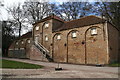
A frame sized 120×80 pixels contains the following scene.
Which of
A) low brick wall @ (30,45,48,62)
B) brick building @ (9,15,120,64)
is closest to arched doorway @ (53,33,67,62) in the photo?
brick building @ (9,15,120,64)

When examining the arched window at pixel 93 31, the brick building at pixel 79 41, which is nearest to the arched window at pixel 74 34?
the brick building at pixel 79 41

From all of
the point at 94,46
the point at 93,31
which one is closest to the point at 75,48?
the point at 94,46

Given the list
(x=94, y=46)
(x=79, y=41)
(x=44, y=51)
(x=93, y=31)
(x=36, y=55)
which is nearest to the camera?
(x=94, y=46)

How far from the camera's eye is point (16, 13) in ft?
125

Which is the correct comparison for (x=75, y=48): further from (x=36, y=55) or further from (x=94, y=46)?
(x=36, y=55)

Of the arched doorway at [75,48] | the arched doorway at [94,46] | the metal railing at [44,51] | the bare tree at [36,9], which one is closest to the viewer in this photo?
the arched doorway at [94,46]

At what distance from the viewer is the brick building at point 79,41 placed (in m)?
16.9

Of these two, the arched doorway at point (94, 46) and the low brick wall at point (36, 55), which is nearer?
the arched doorway at point (94, 46)

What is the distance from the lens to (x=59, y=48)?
22062mm

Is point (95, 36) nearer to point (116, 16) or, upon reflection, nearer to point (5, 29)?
point (116, 16)

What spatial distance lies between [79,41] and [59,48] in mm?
4549

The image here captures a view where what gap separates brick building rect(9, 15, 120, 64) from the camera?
1689 centimetres

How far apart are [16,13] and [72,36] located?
25.7m

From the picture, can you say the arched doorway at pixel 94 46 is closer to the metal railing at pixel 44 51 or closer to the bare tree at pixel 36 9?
the metal railing at pixel 44 51
